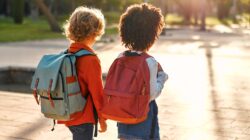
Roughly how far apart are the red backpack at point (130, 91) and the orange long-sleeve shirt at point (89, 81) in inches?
7.5

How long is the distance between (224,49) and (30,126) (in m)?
14.0

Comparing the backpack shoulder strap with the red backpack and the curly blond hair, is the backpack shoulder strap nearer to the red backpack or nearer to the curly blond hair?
the curly blond hair

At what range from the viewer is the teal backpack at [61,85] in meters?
4.16

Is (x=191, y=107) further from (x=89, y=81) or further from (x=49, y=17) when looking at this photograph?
(x=49, y=17)

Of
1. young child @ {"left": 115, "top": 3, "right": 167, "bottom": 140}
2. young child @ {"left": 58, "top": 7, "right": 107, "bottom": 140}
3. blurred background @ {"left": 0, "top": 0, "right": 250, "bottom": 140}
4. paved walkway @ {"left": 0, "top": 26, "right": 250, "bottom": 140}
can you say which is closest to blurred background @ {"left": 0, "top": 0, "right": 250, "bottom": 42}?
blurred background @ {"left": 0, "top": 0, "right": 250, "bottom": 140}

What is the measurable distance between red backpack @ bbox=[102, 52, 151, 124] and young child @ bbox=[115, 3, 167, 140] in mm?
43

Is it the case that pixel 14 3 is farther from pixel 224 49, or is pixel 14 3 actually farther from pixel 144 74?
pixel 144 74

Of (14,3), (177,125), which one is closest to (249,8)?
(14,3)

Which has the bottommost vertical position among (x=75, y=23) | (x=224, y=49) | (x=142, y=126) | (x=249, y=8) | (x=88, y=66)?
(x=249, y=8)

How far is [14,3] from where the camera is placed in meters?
42.3

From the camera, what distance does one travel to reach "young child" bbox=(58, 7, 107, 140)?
420 centimetres

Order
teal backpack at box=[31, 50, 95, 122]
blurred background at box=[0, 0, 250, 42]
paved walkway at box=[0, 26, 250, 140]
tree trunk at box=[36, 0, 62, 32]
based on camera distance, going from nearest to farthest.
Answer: teal backpack at box=[31, 50, 95, 122], paved walkway at box=[0, 26, 250, 140], tree trunk at box=[36, 0, 62, 32], blurred background at box=[0, 0, 250, 42]

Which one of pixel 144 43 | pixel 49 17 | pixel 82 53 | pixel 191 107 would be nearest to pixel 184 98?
pixel 191 107

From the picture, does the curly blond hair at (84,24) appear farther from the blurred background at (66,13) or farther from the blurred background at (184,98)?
the blurred background at (66,13)
